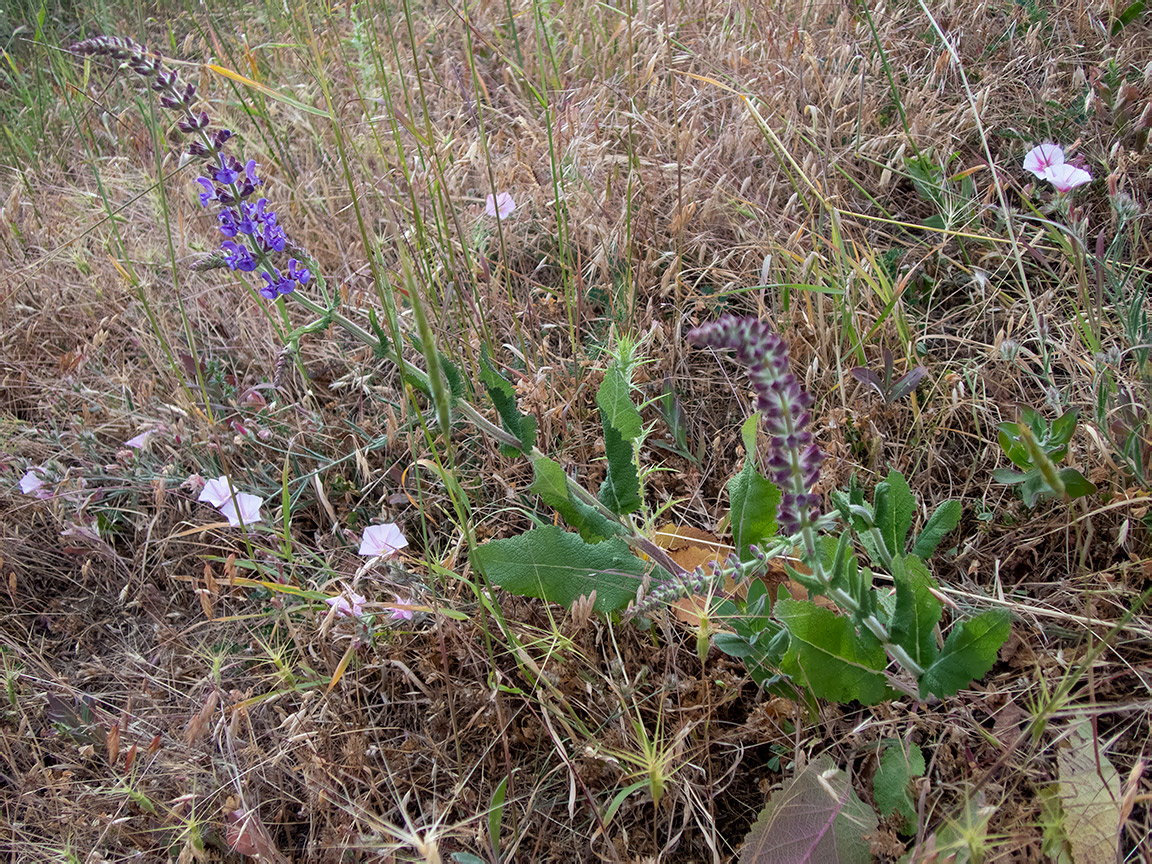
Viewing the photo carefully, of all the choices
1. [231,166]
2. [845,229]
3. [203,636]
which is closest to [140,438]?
[203,636]

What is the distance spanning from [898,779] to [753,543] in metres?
0.48

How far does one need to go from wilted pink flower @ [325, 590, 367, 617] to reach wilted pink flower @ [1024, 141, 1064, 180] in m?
1.91

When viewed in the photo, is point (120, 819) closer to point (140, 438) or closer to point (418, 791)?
point (418, 791)

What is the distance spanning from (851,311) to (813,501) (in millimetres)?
897

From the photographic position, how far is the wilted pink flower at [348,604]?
1.66 metres

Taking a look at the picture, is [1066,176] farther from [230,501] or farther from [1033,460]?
[230,501]

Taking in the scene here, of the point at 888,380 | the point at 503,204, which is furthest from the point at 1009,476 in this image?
the point at 503,204

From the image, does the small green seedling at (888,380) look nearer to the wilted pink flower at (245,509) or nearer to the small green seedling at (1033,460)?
the small green seedling at (1033,460)

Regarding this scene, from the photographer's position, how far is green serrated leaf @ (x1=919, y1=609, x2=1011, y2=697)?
4.24ft

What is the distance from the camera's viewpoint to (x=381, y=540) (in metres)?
1.88

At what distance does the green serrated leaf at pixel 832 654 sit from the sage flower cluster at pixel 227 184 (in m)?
1.20

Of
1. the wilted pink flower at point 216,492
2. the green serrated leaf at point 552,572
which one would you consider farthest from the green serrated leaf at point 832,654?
the wilted pink flower at point 216,492

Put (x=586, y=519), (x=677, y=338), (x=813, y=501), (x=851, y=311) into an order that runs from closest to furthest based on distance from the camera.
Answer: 1. (x=813, y=501)
2. (x=586, y=519)
3. (x=851, y=311)
4. (x=677, y=338)

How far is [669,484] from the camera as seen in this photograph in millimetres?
1940
